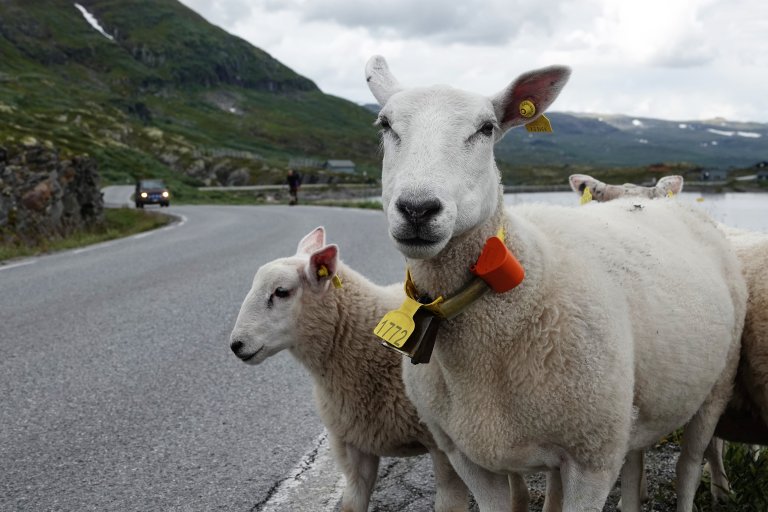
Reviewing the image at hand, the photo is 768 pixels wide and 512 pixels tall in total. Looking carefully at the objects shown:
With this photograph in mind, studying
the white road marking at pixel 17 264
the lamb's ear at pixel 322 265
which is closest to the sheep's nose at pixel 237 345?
the lamb's ear at pixel 322 265

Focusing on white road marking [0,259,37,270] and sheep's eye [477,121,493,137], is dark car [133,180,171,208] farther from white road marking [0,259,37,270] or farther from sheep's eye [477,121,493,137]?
sheep's eye [477,121,493,137]

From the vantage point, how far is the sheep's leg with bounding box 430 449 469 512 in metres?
3.77

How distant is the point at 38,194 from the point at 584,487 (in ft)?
59.8

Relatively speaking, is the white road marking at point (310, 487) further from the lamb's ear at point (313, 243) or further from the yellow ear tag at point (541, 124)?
the yellow ear tag at point (541, 124)

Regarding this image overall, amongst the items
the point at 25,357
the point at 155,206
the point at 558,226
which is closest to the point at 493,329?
the point at 558,226

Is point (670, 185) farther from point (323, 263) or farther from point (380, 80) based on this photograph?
point (380, 80)

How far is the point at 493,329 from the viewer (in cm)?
306

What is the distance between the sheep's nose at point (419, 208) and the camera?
261 cm

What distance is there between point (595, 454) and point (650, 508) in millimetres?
1262

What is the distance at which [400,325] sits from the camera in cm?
300

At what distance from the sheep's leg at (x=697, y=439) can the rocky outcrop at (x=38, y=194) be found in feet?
52.4

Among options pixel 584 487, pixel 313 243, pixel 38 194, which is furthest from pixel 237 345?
pixel 38 194

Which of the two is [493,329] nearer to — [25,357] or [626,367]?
[626,367]

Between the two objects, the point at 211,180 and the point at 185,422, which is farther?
the point at 211,180
